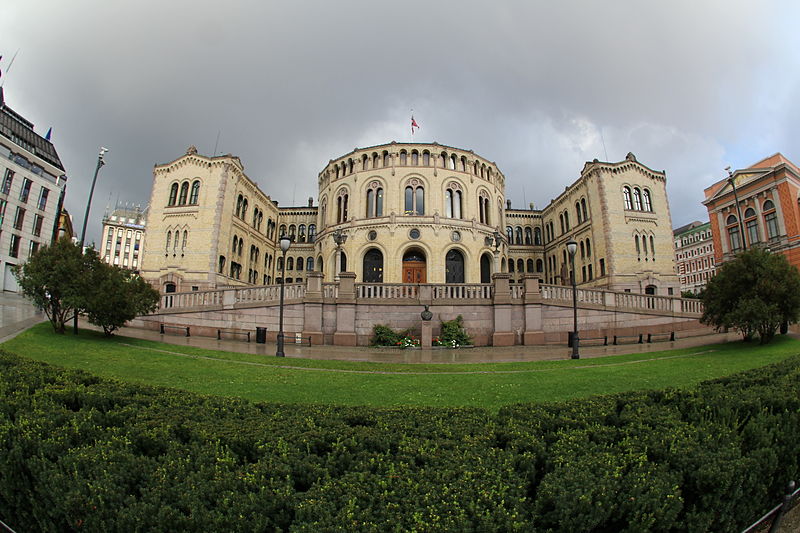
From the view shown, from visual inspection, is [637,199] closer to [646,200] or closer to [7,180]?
→ [646,200]

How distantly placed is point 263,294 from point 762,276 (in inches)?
911

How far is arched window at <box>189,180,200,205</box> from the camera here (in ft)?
151

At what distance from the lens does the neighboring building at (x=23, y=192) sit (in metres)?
46.2

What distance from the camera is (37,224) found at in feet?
166

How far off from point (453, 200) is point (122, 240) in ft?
374

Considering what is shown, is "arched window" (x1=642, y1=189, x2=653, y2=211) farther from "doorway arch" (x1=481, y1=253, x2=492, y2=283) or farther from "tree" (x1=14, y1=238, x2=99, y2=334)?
"tree" (x1=14, y1=238, x2=99, y2=334)

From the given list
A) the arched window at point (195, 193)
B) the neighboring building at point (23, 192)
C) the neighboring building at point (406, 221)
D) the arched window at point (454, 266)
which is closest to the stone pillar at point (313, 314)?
the neighboring building at point (406, 221)

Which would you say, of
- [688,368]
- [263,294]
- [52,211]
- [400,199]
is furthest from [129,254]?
[688,368]

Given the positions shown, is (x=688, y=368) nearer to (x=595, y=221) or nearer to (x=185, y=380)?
(x=185, y=380)

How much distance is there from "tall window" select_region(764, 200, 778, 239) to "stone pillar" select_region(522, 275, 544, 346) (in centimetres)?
3627

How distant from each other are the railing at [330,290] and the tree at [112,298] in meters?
8.53

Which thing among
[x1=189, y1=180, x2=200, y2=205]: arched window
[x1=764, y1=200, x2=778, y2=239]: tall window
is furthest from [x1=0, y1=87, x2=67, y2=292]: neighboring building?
[x1=764, y1=200, x2=778, y2=239]: tall window

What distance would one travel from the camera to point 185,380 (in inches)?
365

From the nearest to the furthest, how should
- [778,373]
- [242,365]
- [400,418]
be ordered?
[400,418], [778,373], [242,365]
